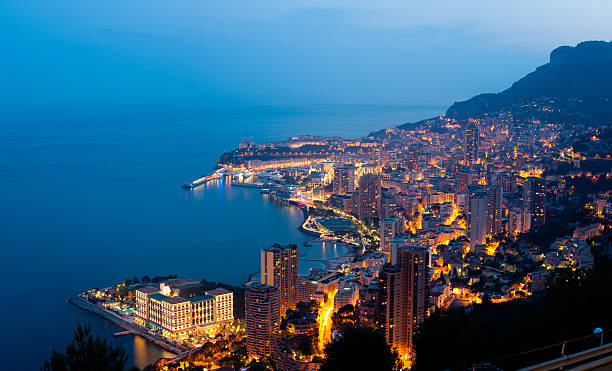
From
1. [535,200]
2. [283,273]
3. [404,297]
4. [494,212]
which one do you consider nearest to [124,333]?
→ [283,273]

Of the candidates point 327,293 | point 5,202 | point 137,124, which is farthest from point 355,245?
point 137,124


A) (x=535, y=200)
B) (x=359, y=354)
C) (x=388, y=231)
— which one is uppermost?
(x=359, y=354)

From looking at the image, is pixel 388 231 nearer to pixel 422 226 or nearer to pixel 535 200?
pixel 422 226

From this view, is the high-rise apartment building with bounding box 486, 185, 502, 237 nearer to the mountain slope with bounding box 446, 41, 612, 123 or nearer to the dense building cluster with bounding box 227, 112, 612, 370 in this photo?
the dense building cluster with bounding box 227, 112, 612, 370

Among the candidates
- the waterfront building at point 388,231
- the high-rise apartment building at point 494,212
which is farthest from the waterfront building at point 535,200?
the waterfront building at point 388,231

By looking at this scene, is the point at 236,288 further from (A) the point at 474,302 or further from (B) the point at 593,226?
(B) the point at 593,226

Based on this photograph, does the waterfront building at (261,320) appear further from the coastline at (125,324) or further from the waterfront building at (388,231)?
the waterfront building at (388,231)

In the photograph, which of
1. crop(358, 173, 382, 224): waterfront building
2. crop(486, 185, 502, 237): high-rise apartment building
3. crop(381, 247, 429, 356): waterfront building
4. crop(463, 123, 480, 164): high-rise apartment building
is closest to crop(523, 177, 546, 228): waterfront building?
crop(486, 185, 502, 237): high-rise apartment building
